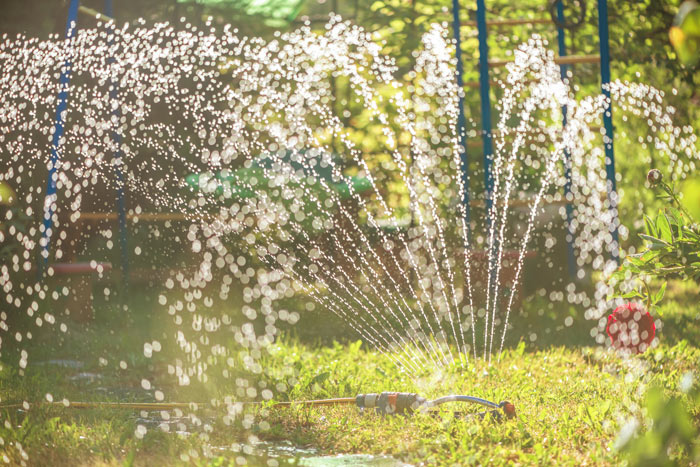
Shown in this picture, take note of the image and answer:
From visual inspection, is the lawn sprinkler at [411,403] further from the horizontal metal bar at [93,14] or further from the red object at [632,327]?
the horizontal metal bar at [93,14]

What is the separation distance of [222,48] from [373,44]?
5.20 feet

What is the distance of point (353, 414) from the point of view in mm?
2928

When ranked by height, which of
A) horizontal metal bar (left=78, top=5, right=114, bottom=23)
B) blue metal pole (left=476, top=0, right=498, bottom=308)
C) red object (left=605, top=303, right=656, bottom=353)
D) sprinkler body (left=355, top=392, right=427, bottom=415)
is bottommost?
sprinkler body (left=355, top=392, right=427, bottom=415)

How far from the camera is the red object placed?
2.82 metres

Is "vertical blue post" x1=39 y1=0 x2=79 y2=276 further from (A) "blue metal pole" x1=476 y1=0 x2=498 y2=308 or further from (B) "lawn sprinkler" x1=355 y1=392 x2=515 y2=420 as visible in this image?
(A) "blue metal pole" x1=476 y1=0 x2=498 y2=308

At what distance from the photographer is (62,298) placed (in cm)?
492

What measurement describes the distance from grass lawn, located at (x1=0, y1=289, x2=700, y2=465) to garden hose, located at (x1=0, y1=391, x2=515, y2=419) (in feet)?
0.12

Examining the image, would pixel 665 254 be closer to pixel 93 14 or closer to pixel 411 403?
pixel 411 403

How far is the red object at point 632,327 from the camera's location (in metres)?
2.82

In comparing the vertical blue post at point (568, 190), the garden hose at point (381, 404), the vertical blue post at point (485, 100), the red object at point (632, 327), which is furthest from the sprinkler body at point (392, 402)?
the vertical blue post at point (568, 190)

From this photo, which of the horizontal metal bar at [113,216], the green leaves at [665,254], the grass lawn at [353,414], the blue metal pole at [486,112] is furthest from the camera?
the horizontal metal bar at [113,216]

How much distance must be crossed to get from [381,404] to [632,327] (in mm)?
978

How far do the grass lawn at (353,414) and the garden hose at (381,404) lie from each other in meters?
0.04

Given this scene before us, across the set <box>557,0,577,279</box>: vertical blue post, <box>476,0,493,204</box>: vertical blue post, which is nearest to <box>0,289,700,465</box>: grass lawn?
<box>476,0,493,204</box>: vertical blue post
